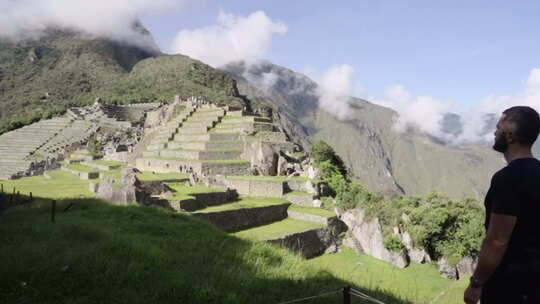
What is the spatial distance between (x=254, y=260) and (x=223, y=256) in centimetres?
46

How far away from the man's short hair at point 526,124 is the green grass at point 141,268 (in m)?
2.58

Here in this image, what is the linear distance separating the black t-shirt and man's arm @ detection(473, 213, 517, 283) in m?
0.05

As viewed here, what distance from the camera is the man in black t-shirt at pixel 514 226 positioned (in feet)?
7.42

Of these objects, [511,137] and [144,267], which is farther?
[144,267]

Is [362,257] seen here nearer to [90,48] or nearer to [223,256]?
[223,256]

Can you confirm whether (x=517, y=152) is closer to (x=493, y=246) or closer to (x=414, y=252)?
(x=493, y=246)

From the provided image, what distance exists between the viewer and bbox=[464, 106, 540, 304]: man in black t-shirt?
226 cm

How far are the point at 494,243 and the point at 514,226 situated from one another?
15cm

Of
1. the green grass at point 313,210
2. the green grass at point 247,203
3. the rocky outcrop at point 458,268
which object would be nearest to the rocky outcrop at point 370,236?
the green grass at point 313,210

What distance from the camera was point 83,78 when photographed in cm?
7112

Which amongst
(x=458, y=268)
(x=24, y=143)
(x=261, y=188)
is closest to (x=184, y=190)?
(x=261, y=188)

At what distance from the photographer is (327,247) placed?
16734mm

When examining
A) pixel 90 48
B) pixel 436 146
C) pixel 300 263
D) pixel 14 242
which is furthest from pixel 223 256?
pixel 436 146

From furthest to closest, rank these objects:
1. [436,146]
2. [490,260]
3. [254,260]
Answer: [436,146] < [254,260] < [490,260]
